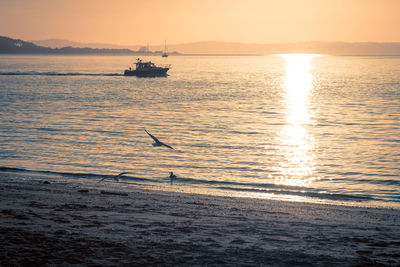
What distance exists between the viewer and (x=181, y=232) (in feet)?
28.6

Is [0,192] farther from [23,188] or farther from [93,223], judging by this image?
[93,223]

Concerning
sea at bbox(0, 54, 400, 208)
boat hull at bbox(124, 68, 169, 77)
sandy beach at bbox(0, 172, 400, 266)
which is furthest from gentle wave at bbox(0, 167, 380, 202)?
boat hull at bbox(124, 68, 169, 77)

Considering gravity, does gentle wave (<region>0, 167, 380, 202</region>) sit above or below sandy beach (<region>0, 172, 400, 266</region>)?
below

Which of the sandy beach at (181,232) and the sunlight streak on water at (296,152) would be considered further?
the sunlight streak on water at (296,152)

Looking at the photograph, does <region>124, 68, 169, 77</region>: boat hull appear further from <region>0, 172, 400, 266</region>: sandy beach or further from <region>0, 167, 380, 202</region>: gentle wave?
<region>0, 172, 400, 266</region>: sandy beach

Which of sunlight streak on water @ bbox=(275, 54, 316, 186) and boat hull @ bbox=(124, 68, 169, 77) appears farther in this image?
boat hull @ bbox=(124, 68, 169, 77)

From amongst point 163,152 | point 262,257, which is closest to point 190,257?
point 262,257

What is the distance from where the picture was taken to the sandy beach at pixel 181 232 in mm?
7230

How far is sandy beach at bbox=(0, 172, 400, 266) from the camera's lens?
723 cm

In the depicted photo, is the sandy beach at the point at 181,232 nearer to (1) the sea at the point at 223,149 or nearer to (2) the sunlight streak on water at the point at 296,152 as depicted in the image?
(1) the sea at the point at 223,149

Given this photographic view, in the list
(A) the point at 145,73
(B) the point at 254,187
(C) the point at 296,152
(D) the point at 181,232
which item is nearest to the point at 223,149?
(C) the point at 296,152

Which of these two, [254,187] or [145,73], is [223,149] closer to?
[254,187]

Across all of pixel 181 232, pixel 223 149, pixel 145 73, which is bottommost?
pixel 223 149

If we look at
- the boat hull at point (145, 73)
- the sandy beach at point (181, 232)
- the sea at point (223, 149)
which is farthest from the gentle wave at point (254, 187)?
the boat hull at point (145, 73)
